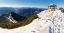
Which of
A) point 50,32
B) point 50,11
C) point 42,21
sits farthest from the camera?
point 50,11

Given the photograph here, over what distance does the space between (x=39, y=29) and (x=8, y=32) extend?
6568 millimetres

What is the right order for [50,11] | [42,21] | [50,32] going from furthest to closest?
[50,11], [42,21], [50,32]

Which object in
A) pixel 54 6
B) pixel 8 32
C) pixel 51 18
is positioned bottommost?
pixel 8 32

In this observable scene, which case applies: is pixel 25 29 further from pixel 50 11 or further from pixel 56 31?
pixel 50 11

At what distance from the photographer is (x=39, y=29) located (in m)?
24.8

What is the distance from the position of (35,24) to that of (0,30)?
25.5 feet

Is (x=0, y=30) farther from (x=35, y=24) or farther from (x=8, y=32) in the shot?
(x=35, y=24)

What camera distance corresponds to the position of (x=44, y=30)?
24.5 m

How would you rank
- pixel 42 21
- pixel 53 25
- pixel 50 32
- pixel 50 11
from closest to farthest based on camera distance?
pixel 50 32 → pixel 53 25 → pixel 42 21 → pixel 50 11

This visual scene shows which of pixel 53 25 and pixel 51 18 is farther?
pixel 51 18

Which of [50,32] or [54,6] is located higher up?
[54,6]

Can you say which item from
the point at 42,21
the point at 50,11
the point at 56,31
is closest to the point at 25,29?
the point at 42,21

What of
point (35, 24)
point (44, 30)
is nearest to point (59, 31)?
point (44, 30)

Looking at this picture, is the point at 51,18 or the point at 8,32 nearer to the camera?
the point at 8,32
